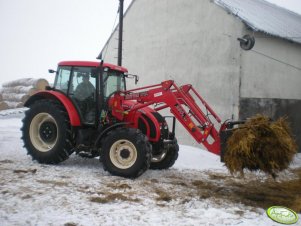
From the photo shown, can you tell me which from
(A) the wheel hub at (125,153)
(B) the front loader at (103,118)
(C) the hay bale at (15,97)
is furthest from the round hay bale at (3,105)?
(A) the wheel hub at (125,153)

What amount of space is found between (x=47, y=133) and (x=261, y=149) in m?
4.50

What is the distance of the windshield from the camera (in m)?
7.21

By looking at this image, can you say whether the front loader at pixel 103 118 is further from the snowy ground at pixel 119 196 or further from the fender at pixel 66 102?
the snowy ground at pixel 119 196

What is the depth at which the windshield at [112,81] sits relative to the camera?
23.7 ft

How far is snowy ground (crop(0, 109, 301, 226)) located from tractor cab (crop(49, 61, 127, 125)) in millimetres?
1251

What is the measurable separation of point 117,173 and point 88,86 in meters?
1.99

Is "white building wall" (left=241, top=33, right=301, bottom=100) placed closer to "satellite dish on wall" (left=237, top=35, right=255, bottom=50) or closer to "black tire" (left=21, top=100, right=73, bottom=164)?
"satellite dish on wall" (left=237, top=35, right=255, bottom=50)

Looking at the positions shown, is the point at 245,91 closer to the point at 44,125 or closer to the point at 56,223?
the point at 44,125

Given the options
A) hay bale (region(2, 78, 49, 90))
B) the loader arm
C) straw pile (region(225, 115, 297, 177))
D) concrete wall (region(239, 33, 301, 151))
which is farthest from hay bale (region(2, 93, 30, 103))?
straw pile (region(225, 115, 297, 177))

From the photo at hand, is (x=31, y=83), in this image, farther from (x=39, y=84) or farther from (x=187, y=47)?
(x=187, y=47)

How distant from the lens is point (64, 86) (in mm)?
7477

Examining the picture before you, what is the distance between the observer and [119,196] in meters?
5.22

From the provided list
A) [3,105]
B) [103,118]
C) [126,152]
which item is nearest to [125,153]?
[126,152]

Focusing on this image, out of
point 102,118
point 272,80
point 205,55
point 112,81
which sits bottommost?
point 102,118
